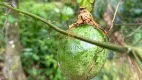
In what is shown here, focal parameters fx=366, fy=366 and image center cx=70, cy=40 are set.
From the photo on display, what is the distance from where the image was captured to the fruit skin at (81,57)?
1.29m

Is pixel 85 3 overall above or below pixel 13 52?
above

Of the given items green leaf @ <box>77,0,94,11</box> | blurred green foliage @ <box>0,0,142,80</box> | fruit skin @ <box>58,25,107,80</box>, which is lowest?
blurred green foliage @ <box>0,0,142,80</box>

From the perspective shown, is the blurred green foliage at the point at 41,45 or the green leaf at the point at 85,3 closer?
the green leaf at the point at 85,3

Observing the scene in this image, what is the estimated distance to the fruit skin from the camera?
129 cm

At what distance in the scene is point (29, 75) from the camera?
14.0ft

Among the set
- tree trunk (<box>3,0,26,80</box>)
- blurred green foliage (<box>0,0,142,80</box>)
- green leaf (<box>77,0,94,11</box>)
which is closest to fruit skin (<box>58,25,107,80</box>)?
green leaf (<box>77,0,94,11</box>)

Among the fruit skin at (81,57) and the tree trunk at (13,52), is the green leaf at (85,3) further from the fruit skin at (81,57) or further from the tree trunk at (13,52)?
the tree trunk at (13,52)

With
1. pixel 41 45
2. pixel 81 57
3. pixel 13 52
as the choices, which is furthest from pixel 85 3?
pixel 41 45

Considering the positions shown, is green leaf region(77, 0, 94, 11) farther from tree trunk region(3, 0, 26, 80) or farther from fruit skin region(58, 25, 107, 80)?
tree trunk region(3, 0, 26, 80)

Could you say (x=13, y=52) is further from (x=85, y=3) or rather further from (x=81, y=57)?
(x=81, y=57)

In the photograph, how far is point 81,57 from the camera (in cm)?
129

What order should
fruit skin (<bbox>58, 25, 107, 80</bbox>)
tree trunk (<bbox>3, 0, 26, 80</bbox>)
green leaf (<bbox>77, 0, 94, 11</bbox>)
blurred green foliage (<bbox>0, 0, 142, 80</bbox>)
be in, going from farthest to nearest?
blurred green foliage (<bbox>0, 0, 142, 80</bbox>) → tree trunk (<bbox>3, 0, 26, 80</bbox>) → green leaf (<bbox>77, 0, 94, 11</bbox>) → fruit skin (<bbox>58, 25, 107, 80</bbox>)

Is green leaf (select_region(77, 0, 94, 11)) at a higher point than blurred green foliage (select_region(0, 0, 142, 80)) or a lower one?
higher

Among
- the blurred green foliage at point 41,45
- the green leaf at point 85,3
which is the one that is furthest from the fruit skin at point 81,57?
the blurred green foliage at point 41,45
